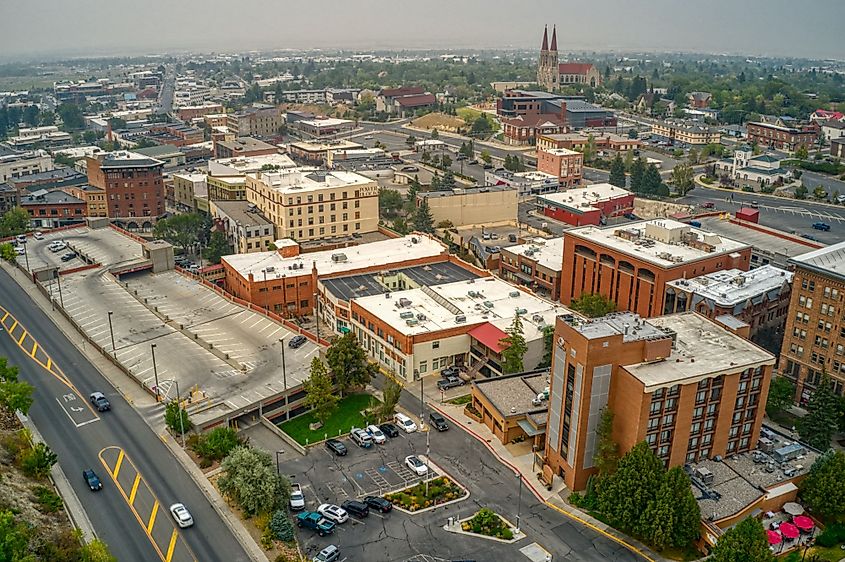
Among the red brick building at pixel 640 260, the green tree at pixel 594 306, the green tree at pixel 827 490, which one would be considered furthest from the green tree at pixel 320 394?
the green tree at pixel 827 490

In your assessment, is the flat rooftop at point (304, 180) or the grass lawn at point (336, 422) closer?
the grass lawn at point (336, 422)

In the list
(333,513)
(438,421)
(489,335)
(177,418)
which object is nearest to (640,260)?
(489,335)

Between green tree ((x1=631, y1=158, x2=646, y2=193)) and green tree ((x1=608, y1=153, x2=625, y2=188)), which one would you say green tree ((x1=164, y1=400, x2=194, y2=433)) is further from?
green tree ((x1=608, y1=153, x2=625, y2=188))

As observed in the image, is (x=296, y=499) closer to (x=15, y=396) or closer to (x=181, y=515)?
(x=181, y=515)

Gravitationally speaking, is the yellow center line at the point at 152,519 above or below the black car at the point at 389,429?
above

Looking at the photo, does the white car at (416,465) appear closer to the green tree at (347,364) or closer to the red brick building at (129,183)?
the green tree at (347,364)

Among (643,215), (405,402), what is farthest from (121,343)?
(643,215)

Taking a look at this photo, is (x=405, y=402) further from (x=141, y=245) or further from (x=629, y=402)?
(x=141, y=245)
